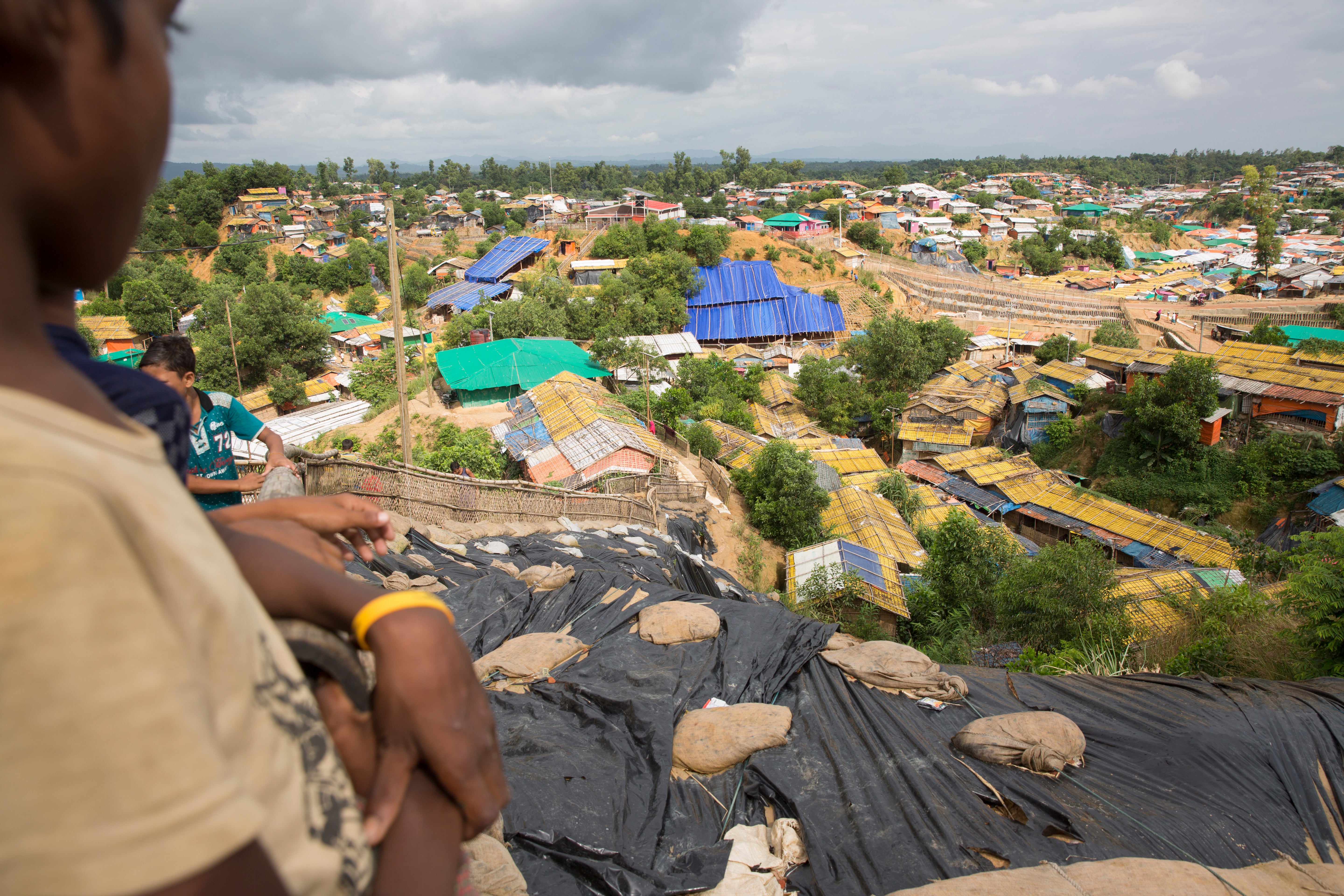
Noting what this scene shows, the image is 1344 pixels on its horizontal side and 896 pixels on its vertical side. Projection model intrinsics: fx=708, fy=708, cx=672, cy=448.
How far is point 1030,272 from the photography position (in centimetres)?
4300

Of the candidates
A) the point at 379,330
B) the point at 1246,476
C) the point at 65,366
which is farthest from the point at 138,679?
the point at 379,330

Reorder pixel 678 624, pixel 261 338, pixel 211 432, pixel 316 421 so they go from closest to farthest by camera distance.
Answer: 1. pixel 211 432
2. pixel 678 624
3. pixel 316 421
4. pixel 261 338

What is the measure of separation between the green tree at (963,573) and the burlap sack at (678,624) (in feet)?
22.5

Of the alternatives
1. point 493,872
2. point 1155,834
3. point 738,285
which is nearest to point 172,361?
point 493,872

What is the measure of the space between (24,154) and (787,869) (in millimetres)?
3240

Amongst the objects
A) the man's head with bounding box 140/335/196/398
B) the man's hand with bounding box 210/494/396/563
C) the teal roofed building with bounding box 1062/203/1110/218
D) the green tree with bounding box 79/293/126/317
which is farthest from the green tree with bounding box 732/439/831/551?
the teal roofed building with bounding box 1062/203/1110/218

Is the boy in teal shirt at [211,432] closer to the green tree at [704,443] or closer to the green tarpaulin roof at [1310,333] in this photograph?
the green tree at [704,443]

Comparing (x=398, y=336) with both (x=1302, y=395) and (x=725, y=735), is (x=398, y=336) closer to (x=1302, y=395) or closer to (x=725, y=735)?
(x=725, y=735)

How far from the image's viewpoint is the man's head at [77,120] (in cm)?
47

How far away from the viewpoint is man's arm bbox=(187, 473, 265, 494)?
2266 mm

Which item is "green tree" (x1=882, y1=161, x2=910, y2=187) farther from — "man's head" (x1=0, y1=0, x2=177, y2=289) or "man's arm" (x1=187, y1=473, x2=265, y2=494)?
"man's head" (x1=0, y1=0, x2=177, y2=289)

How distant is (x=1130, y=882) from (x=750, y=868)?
142cm

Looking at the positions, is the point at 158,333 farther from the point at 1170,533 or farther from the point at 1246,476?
the point at 1246,476

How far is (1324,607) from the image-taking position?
5.18m
